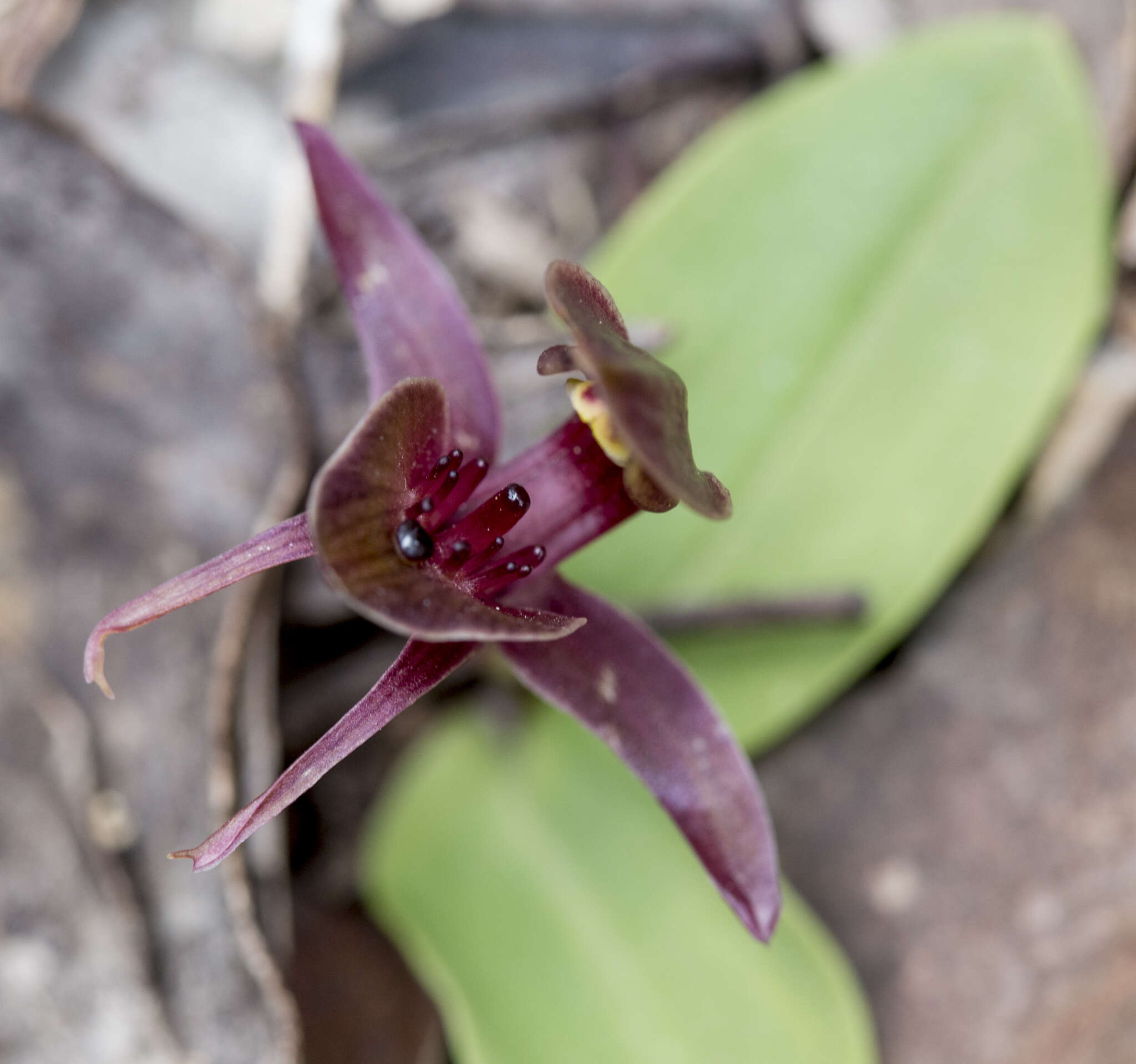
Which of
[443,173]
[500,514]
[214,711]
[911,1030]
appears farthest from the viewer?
[443,173]

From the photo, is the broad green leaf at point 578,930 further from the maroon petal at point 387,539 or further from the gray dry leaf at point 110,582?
the maroon petal at point 387,539

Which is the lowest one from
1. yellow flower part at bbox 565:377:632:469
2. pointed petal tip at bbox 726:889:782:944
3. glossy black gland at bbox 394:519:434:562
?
pointed petal tip at bbox 726:889:782:944

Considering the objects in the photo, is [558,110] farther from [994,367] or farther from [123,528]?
[123,528]

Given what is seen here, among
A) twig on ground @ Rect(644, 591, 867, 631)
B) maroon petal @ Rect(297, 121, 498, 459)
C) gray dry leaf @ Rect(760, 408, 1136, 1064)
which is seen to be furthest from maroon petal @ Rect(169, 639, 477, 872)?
gray dry leaf @ Rect(760, 408, 1136, 1064)

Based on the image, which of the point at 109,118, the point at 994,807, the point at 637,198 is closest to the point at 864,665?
the point at 994,807

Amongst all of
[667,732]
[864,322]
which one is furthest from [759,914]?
[864,322]

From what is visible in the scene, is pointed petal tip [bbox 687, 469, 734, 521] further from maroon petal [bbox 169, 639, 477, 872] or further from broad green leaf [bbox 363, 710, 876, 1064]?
broad green leaf [bbox 363, 710, 876, 1064]
